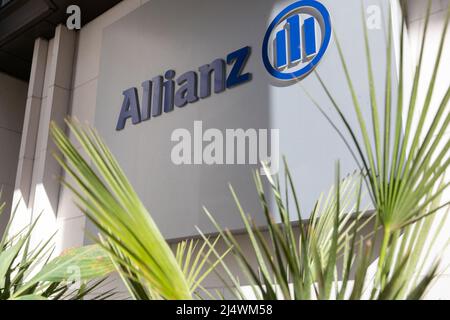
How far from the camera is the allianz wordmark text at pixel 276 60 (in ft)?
8.10

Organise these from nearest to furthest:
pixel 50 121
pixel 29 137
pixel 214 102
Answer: pixel 214 102 < pixel 50 121 < pixel 29 137

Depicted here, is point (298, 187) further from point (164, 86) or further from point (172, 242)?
point (164, 86)

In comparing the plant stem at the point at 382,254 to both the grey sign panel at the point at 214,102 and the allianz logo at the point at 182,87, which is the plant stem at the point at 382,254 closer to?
the grey sign panel at the point at 214,102

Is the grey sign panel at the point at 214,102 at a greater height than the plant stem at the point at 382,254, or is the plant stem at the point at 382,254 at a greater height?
the grey sign panel at the point at 214,102

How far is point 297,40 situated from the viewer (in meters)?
2.53

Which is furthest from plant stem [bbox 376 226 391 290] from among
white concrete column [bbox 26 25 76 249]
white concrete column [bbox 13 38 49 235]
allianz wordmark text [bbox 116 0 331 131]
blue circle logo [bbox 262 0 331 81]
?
white concrete column [bbox 13 38 49 235]

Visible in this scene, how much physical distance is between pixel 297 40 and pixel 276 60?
Answer: 0.52ft

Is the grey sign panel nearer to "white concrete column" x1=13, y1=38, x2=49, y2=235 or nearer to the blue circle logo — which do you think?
the blue circle logo

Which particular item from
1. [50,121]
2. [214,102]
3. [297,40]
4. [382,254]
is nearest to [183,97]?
[214,102]

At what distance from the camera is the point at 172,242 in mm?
2980

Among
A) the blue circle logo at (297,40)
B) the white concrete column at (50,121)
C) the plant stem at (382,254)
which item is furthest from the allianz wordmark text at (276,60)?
the plant stem at (382,254)

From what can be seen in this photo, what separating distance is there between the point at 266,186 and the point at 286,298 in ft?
5.65

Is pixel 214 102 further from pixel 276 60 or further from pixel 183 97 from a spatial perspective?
pixel 276 60

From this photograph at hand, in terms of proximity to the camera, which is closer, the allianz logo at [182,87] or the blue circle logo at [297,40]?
the blue circle logo at [297,40]
